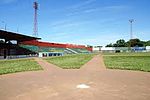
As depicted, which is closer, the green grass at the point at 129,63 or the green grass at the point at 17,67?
the green grass at the point at 17,67

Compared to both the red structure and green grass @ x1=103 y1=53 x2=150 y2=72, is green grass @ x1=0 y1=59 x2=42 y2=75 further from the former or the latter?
the red structure

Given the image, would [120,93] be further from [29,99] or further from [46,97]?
[29,99]

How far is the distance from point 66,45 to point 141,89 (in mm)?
93970

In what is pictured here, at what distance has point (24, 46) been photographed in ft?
237

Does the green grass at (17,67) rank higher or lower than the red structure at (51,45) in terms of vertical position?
lower

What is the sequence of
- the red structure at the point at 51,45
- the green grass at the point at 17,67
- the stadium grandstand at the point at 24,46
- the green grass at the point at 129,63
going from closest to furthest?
the green grass at the point at 17,67 < the green grass at the point at 129,63 < the stadium grandstand at the point at 24,46 < the red structure at the point at 51,45

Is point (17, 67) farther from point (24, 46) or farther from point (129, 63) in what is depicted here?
point (24, 46)

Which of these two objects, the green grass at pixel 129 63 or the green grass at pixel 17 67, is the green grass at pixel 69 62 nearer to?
the green grass at pixel 17 67

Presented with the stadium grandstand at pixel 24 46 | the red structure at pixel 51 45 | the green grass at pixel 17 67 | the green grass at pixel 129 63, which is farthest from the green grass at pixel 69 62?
the red structure at pixel 51 45

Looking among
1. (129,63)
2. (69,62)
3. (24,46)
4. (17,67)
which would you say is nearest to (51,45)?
(24,46)

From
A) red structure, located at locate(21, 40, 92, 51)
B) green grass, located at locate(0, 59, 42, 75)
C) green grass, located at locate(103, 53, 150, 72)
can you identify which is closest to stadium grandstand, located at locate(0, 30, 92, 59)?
red structure, located at locate(21, 40, 92, 51)

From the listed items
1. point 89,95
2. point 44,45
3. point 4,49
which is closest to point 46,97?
point 89,95

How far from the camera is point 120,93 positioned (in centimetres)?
1198

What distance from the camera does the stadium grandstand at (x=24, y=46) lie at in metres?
54.8
